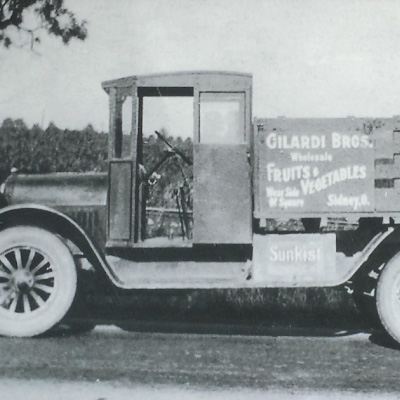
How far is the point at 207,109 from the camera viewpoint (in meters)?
5.52

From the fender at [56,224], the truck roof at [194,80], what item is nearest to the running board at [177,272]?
the fender at [56,224]

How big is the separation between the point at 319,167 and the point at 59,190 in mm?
2408

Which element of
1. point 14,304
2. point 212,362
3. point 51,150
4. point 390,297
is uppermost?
point 51,150

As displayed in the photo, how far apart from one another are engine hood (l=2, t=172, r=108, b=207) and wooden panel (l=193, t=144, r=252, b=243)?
0.97 meters

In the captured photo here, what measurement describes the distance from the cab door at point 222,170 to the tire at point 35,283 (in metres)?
1.14

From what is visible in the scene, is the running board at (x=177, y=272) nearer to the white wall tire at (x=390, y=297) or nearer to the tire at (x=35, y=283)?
the tire at (x=35, y=283)

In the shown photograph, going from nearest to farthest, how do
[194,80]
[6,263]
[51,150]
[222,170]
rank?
[6,263] → [222,170] → [194,80] → [51,150]

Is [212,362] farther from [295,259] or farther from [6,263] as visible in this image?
[6,263]

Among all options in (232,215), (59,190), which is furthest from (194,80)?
(59,190)

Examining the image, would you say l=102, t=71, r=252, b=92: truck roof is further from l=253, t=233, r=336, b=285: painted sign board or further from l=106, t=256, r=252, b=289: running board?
l=106, t=256, r=252, b=289: running board

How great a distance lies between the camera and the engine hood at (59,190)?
580 centimetres

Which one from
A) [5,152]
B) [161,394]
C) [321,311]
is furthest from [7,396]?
[5,152]

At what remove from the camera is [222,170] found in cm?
541

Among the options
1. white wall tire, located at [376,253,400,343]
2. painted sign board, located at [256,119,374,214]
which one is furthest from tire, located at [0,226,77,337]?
white wall tire, located at [376,253,400,343]
